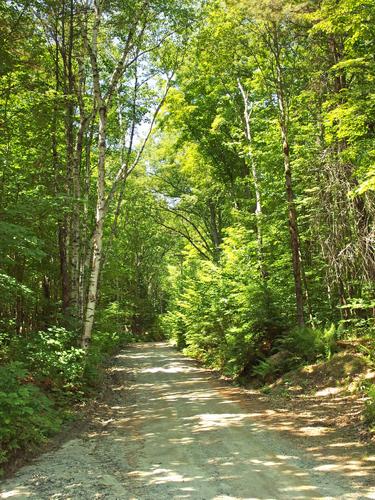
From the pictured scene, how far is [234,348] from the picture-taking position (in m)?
14.0

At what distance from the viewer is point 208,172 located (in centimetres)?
2352

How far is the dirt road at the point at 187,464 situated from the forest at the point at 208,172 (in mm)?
885

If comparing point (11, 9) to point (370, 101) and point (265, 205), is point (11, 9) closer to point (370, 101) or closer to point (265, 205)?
point (370, 101)

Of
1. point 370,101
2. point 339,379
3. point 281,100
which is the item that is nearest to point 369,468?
point 339,379

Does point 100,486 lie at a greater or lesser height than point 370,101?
lesser

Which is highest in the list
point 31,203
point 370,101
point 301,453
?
point 370,101

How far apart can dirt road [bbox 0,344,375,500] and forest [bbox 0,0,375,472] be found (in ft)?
2.90

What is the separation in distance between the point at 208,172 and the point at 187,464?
19297 millimetres

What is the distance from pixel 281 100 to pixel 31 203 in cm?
826

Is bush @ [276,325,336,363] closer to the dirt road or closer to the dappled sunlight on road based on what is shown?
the dappled sunlight on road

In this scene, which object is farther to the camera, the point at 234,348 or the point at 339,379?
the point at 234,348

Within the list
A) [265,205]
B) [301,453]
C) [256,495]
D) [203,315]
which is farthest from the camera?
[203,315]

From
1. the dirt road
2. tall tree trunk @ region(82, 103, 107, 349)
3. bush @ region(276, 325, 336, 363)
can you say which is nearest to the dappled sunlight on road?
the dirt road

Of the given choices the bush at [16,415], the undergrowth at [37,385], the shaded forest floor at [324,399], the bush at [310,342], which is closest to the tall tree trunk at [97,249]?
the undergrowth at [37,385]
